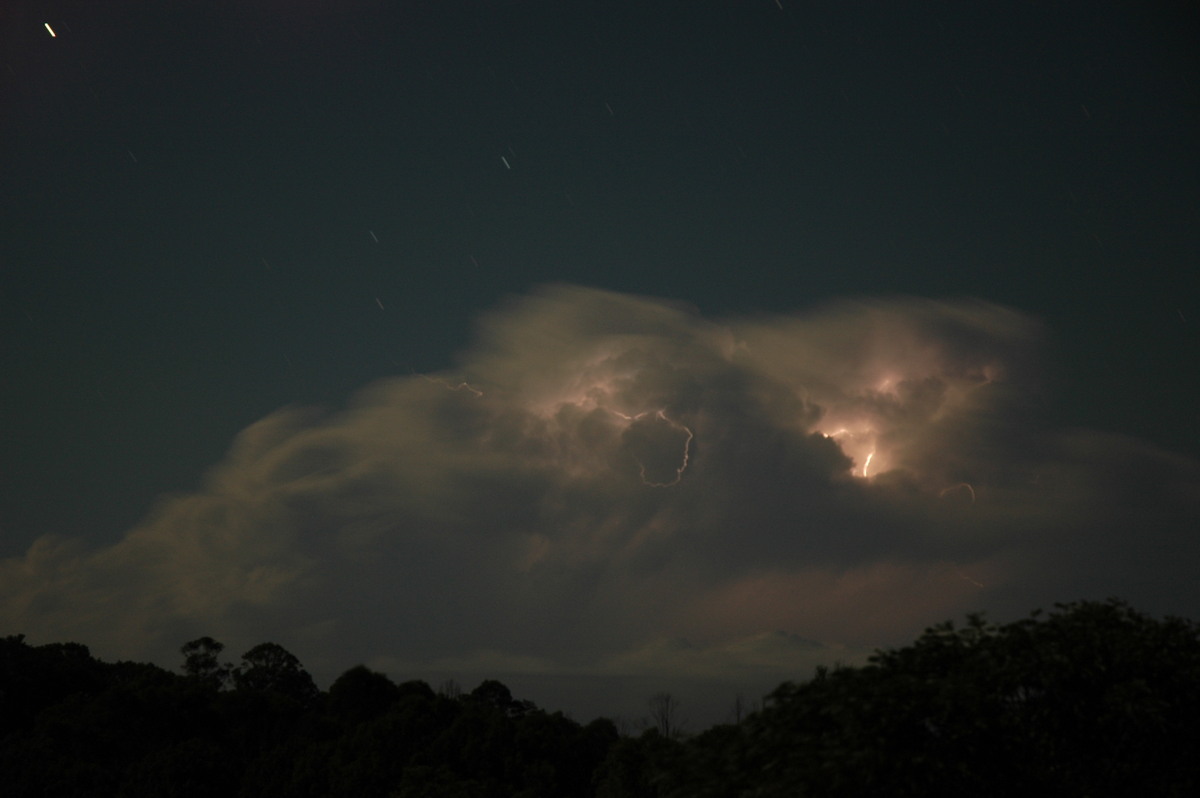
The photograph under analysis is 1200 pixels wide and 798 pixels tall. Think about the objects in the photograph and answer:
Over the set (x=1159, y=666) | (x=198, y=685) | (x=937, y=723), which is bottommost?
(x=937, y=723)

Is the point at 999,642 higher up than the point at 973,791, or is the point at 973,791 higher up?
the point at 999,642

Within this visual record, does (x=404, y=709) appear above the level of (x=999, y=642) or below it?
above

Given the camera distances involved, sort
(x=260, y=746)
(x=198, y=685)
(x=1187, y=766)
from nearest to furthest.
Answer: (x=1187, y=766) → (x=260, y=746) → (x=198, y=685)

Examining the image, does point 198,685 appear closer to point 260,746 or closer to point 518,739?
point 260,746

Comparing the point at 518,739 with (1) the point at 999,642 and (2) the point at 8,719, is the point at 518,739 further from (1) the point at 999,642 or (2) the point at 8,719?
(1) the point at 999,642

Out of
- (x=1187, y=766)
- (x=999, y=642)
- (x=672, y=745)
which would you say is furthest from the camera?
(x=672, y=745)

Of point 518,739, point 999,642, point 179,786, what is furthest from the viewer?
point 518,739

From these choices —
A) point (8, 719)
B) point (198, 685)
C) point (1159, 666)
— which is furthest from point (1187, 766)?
point (8, 719)

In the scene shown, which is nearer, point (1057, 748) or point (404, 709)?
point (1057, 748)

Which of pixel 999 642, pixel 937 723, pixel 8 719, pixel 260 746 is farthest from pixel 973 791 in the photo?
pixel 8 719
